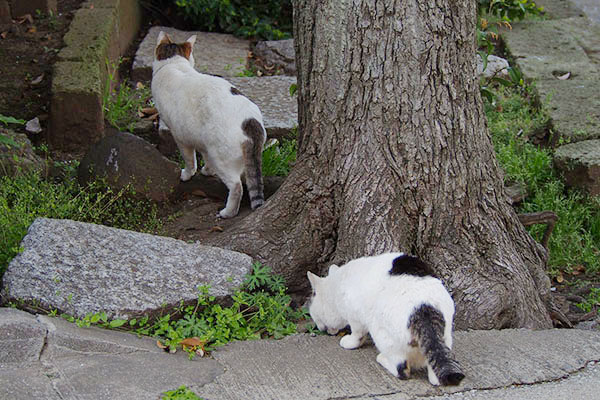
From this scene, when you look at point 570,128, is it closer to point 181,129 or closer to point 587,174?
point 587,174

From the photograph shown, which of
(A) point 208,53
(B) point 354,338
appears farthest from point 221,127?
(A) point 208,53

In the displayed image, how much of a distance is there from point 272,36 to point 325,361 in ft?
19.1

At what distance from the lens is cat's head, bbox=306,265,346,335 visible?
155 inches

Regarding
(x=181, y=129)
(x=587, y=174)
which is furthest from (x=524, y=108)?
(x=181, y=129)

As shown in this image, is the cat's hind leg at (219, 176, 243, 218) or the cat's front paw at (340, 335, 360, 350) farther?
the cat's hind leg at (219, 176, 243, 218)

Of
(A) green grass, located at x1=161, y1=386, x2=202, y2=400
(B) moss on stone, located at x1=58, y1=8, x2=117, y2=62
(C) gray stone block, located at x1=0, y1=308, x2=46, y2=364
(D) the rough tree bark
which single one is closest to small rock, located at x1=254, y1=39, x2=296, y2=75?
(B) moss on stone, located at x1=58, y1=8, x2=117, y2=62

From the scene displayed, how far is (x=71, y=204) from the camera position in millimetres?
5023

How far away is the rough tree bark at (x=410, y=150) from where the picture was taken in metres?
4.00

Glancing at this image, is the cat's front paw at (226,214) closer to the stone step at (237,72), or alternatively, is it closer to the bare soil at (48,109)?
the bare soil at (48,109)

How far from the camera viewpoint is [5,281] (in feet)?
12.7

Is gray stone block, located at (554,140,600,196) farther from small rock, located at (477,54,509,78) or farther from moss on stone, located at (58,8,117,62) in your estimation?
moss on stone, located at (58,8,117,62)

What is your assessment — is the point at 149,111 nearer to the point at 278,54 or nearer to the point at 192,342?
the point at 278,54

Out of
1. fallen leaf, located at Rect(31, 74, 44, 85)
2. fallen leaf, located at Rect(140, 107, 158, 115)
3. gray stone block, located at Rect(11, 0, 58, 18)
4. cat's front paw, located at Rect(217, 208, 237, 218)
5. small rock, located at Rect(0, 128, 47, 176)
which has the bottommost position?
cat's front paw, located at Rect(217, 208, 237, 218)

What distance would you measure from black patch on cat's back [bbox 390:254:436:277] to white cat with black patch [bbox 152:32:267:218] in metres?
1.83
